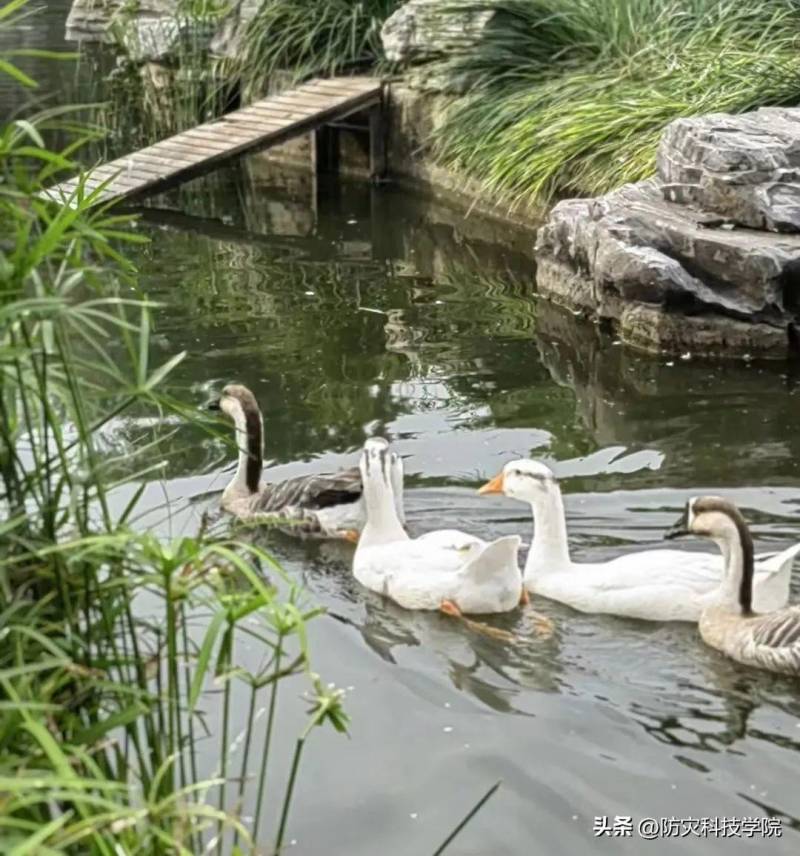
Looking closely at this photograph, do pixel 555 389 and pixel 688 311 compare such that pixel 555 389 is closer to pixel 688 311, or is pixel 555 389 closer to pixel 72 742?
pixel 688 311

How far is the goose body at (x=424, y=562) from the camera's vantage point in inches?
241

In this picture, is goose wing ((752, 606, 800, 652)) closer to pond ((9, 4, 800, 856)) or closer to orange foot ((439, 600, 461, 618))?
pond ((9, 4, 800, 856))

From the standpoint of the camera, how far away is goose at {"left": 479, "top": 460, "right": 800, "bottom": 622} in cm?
605

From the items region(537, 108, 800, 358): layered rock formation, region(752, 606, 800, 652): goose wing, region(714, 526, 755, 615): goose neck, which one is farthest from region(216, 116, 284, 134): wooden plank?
region(752, 606, 800, 652): goose wing

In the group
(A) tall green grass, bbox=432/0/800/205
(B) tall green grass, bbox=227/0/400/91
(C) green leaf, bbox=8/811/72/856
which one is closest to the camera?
(C) green leaf, bbox=8/811/72/856

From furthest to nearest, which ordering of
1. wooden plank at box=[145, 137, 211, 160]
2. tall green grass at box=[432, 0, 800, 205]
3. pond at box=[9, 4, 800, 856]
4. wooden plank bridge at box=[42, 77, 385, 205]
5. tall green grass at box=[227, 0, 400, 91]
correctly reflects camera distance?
1. tall green grass at box=[227, 0, 400, 91]
2. wooden plank at box=[145, 137, 211, 160]
3. wooden plank bridge at box=[42, 77, 385, 205]
4. tall green grass at box=[432, 0, 800, 205]
5. pond at box=[9, 4, 800, 856]

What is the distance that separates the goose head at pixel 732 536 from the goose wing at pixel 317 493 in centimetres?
170

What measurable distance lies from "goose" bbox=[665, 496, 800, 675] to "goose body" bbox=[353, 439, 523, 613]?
731mm

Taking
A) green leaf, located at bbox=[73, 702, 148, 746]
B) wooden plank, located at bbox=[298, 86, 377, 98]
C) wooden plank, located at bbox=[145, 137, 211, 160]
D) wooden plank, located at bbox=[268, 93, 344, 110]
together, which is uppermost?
wooden plank, located at bbox=[298, 86, 377, 98]

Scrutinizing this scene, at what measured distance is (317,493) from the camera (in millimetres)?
7102

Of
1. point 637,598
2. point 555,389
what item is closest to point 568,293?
point 555,389

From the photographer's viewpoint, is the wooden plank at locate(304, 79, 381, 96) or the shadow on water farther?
the wooden plank at locate(304, 79, 381, 96)

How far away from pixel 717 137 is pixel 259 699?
567 centimetres

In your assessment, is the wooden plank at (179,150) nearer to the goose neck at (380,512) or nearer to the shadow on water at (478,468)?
the shadow on water at (478,468)
